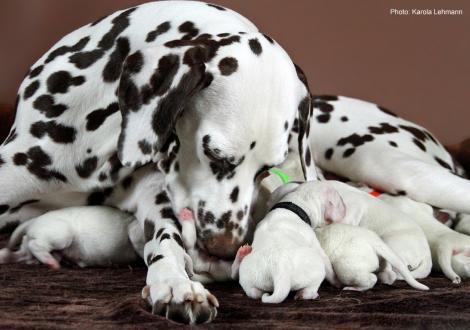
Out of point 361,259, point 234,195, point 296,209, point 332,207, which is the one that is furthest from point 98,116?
point 361,259

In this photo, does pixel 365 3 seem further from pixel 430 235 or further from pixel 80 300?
pixel 80 300

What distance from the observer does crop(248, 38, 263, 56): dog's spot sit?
2.62 meters

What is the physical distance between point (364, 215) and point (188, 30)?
1107 millimetres

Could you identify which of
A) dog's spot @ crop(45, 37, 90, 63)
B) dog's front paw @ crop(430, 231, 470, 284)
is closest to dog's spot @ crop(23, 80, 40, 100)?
dog's spot @ crop(45, 37, 90, 63)

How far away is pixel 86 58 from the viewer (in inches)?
122

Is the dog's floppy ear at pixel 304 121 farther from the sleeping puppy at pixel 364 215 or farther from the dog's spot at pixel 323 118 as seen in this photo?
the dog's spot at pixel 323 118

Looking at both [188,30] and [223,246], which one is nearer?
[223,246]

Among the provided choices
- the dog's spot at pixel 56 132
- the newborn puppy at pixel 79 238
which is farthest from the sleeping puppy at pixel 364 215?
the dog's spot at pixel 56 132

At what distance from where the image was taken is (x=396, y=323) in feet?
6.86

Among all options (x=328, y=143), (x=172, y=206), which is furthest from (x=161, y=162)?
(x=328, y=143)

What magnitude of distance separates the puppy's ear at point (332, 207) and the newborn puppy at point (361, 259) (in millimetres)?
247

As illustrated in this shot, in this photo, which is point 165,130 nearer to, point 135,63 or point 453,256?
point 135,63

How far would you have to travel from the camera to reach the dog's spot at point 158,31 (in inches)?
117

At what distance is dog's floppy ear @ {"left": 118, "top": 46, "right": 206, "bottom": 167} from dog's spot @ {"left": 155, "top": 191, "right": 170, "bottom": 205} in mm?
422
